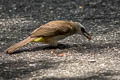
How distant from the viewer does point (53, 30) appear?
808cm

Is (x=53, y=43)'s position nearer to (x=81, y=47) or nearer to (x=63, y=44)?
(x=63, y=44)

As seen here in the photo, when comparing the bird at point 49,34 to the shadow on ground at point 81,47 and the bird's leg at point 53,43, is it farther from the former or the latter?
the shadow on ground at point 81,47

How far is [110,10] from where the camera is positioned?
11883mm

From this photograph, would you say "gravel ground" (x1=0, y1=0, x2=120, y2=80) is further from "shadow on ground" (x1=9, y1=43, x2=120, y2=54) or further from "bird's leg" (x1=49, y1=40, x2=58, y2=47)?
"bird's leg" (x1=49, y1=40, x2=58, y2=47)

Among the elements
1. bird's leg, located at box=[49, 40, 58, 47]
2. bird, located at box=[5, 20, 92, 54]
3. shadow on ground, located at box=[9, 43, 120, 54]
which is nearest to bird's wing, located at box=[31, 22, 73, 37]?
bird, located at box=[5, 20, 92, 54]

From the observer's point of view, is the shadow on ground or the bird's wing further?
the shadow on ground

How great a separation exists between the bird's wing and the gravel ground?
0.29m

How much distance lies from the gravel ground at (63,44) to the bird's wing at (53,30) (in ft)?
0.96

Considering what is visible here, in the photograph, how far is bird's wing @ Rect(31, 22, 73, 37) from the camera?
26.1 feet

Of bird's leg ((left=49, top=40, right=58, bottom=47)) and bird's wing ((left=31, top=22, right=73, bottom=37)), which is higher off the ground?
bird's wing ((left=31, top=22, right=73, bottom=37))

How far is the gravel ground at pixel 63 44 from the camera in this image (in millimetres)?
6668

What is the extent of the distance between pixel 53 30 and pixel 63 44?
0.50m

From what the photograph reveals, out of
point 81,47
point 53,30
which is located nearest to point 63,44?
point 81,47

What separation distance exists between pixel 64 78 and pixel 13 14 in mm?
5496
